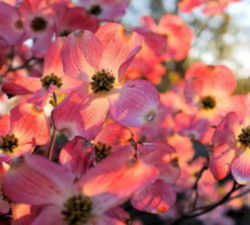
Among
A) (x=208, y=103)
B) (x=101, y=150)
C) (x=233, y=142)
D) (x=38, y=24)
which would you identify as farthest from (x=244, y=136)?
(x=38, y=24)

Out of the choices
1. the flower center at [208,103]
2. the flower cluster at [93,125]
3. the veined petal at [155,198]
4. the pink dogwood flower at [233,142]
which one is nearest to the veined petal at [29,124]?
the flower cluster at [93,125]

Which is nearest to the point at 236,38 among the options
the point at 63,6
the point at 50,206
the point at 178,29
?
the point at 178,29

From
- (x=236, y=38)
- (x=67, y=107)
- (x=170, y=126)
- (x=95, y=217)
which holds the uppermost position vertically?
(x=236, y=38)

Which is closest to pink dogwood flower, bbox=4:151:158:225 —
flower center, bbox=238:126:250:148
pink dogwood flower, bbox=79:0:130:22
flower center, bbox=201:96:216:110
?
flower center, bbox=238:126:250:148

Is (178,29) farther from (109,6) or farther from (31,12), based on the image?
(31,12)

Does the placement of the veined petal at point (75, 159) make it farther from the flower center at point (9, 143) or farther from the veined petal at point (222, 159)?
the veined petal at point (222, 159)

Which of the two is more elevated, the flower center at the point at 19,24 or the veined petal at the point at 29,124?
the flower center at the point at 19,24
